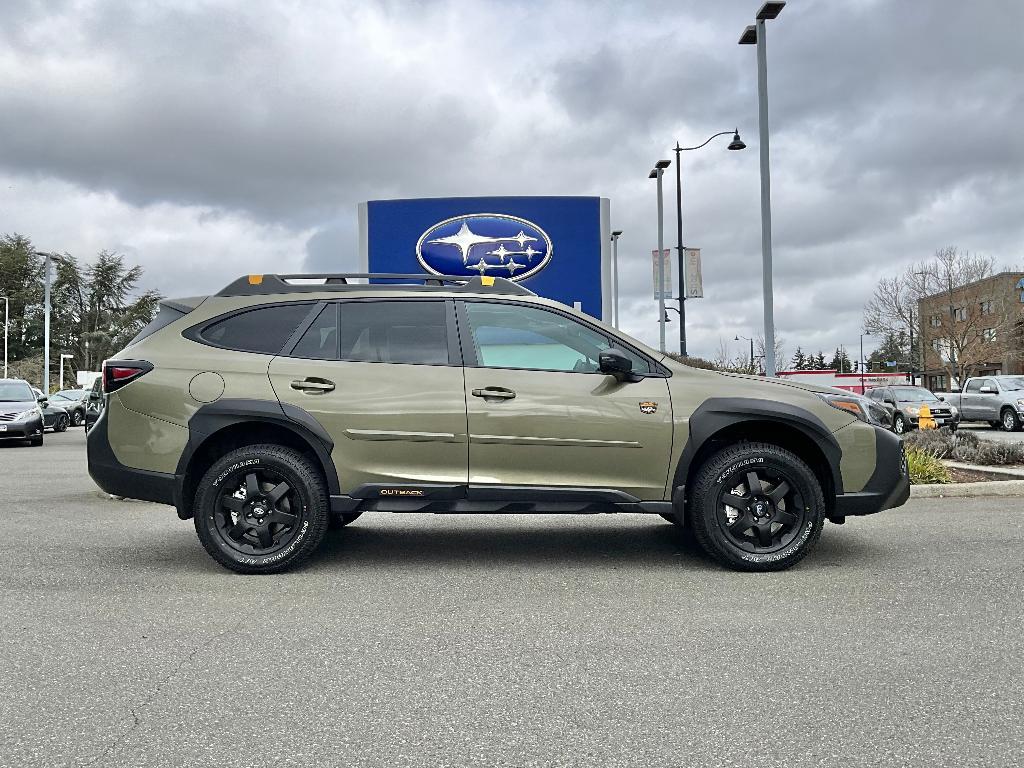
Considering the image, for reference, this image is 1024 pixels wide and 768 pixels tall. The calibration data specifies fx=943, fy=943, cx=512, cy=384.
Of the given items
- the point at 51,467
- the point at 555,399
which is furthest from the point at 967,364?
the point at 555,399

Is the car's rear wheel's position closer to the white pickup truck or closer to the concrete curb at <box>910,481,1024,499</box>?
the white pickup truck

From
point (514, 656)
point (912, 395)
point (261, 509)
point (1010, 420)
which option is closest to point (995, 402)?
point (1010, 420)

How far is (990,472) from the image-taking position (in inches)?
428

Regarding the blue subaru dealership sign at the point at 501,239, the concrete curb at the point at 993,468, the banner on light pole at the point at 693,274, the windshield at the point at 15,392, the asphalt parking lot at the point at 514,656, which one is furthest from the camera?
the banner on light pole at the point at 693,274

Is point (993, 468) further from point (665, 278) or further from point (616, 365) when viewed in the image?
point (665, 278)

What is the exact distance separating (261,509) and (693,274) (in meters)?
25.2

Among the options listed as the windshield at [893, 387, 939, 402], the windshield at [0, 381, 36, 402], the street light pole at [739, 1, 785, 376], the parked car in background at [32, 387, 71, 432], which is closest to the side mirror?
the street light pole at [739, 1, 785, 376]

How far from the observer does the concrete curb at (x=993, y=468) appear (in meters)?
10.7

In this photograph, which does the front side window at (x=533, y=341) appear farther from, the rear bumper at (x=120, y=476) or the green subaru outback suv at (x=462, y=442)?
the rear bumper at (x=120, y=476)

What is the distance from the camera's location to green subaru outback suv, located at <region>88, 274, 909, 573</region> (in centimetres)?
583

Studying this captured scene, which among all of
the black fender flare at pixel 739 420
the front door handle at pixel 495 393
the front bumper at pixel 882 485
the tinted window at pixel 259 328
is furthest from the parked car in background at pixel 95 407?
the front bumper at pixel 882 485

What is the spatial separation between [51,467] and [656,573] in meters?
12.4

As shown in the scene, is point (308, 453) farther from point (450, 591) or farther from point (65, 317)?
point (65, 317)

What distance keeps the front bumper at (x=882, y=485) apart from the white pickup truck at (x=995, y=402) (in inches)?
930
